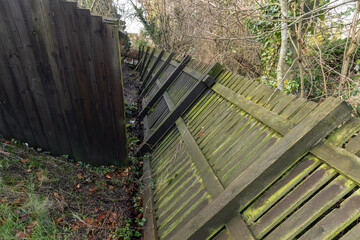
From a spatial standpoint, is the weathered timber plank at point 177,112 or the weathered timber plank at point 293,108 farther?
the weathered timber plank at point 177,112

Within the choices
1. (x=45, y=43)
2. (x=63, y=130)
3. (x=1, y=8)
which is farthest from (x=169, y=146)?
(x=1, y=8)

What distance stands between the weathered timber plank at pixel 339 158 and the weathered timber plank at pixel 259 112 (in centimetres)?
28

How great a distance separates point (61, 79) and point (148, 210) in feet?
6.74

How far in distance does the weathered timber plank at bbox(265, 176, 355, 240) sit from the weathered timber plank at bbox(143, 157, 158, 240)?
1.33 m

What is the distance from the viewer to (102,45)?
2957 mm

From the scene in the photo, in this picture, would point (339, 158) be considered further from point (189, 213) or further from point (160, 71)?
point (160, 71)

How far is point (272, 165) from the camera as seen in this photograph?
1.58 metres

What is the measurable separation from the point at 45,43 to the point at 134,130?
2.97 metres

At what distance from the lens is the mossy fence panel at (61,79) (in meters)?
2.70

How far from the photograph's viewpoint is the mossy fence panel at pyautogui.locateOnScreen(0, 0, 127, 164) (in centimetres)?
270

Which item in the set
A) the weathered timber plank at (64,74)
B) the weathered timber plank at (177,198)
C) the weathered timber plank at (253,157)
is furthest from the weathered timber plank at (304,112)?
the weathered timber plank at (64,74)

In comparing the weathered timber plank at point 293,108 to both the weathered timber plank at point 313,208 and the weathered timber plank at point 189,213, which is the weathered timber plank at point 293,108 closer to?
the weathered timber plank at point 313,208

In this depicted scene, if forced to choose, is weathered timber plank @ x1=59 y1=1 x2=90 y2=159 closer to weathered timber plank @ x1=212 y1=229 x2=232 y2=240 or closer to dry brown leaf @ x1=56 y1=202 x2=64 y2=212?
dry brown leaf @ x1=56 y1=202 x2=64 y2=212

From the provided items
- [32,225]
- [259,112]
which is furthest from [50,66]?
[259,112]
